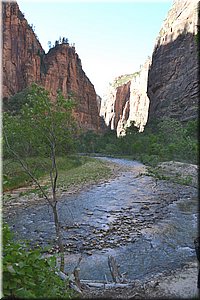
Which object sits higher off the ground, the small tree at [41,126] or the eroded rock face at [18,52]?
the eroded rock face at [18,52]

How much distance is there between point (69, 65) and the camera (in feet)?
285

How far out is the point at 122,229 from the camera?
11602 mm

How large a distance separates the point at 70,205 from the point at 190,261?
889 centimetres

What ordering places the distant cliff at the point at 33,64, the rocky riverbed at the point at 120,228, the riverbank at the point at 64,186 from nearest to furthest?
the rocky riverbed at the point at 120,228 → the riverbank at the point at 64,186 → the distant cliff at the point at 33,64

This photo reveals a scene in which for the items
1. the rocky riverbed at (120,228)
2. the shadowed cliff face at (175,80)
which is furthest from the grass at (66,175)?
the shadowed cliff face at (175,80)

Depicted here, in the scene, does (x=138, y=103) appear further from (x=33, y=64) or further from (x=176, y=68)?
(x=33, y=64)

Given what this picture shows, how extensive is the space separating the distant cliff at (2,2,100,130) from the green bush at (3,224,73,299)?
5482cm

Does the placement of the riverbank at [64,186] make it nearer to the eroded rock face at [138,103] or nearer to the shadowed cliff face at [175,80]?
the shadowed cliff face at [175,80]

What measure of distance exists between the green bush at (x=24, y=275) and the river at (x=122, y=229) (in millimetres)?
3558

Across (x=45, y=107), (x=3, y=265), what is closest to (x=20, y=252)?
(x=3, y=265)

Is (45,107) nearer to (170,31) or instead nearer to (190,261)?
(190,261)

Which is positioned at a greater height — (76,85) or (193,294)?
(76,85)

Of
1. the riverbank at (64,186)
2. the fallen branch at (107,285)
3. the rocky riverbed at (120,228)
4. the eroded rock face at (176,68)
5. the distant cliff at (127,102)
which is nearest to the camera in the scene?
the fallen branch at (107,285)

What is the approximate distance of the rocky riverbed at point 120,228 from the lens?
8422mm
